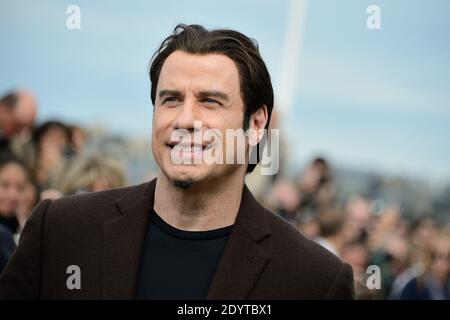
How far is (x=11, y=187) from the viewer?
5.62 metres

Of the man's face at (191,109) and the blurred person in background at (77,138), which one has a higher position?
the man's face at (191,109)

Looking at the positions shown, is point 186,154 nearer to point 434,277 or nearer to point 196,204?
point 196,204

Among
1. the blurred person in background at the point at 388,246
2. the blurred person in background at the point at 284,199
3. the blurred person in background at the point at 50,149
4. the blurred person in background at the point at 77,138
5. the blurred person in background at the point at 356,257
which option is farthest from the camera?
the blurred person in background at the point at 388,246

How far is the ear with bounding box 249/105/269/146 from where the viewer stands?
381 centimetres

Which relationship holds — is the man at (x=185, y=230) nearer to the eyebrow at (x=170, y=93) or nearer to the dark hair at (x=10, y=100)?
the eyebrow at (x=170, y=93)

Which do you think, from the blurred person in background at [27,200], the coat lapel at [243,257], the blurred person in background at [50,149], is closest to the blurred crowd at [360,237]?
the blurred person in background at [50,149]

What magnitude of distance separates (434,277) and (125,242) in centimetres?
594

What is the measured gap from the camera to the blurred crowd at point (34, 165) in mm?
5559

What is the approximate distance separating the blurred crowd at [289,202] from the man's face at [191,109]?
1.25 meters

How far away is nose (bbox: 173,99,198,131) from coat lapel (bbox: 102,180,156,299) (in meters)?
0.39

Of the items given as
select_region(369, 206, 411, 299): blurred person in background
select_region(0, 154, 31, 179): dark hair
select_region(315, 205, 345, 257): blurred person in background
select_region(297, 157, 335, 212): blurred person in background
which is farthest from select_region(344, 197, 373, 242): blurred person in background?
select_region(0, 154, 31, 179): dark hair

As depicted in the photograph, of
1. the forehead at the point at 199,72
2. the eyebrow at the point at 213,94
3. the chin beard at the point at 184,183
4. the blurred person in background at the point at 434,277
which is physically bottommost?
the blurred person in background at the point at 434,277


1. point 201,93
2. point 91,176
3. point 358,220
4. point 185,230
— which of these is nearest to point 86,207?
point 185,230
